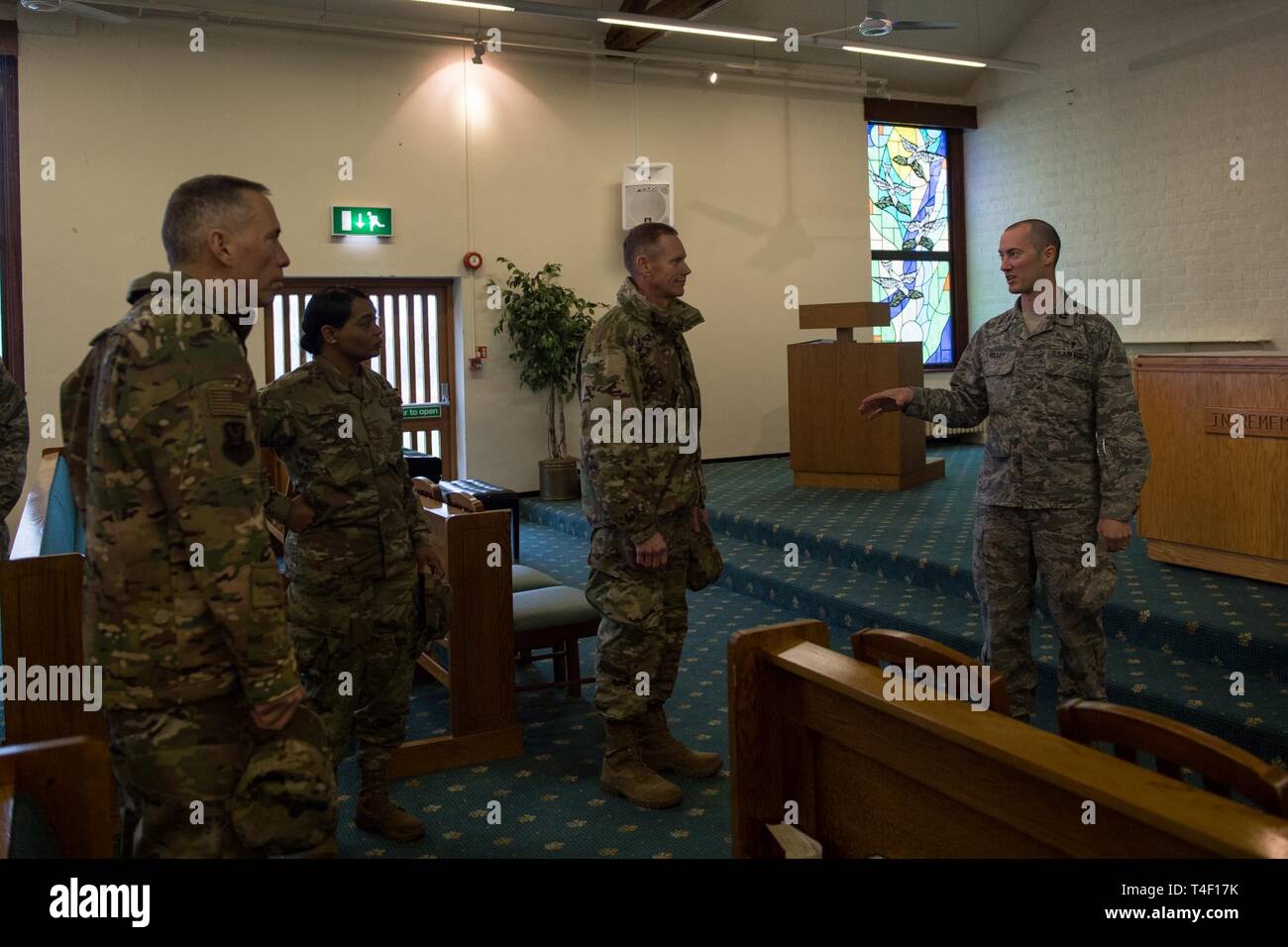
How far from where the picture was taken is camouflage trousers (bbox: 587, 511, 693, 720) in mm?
3152

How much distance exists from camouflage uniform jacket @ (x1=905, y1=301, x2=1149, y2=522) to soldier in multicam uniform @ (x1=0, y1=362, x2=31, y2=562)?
3148 mm

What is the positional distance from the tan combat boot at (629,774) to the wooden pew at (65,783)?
1.93 m

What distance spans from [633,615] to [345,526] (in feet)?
2.88

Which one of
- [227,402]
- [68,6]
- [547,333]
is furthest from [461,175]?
[227,402]

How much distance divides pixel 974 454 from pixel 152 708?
29.3 feet

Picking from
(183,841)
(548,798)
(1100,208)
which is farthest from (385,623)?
(1100,208)

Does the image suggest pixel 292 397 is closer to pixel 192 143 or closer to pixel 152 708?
pixel 152 708

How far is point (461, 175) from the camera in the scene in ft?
29.0

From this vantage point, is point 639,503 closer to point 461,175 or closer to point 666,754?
point 666,754

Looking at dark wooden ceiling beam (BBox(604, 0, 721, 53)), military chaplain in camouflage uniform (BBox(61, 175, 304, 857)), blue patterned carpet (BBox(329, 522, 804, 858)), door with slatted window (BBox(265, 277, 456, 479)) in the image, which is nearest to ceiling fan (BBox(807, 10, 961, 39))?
dark wooden ceiling beam (BBox(604, 0, 721, 53))

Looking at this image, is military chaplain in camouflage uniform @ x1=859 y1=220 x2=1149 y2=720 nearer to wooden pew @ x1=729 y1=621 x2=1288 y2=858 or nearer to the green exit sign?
wooden pew @ x1=729 y1=621 x2=1288 y2=858

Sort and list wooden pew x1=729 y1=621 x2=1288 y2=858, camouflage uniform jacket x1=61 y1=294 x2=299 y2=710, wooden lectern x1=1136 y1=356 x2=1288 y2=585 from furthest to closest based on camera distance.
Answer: wooden lectern x1=1136 y1=356 x2=1288 y2=585 → camouflage uniform jacket x1=61 y1=294 x2=299 y2=710 → wooden pew x1=729 y1=621 x2=1288 y2=858

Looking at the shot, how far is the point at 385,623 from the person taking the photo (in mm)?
2859

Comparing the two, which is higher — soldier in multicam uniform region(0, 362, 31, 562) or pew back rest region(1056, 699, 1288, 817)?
soldier in multicam uniform region(0, 362, 31, 562)
